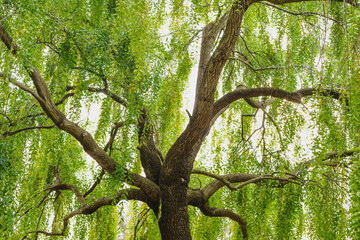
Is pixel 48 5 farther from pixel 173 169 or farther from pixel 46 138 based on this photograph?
pixel 173 169

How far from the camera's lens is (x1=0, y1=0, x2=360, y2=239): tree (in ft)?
8.71

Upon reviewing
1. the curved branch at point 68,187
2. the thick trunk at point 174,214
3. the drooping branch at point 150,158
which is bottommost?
the thick trunk at point 174,214

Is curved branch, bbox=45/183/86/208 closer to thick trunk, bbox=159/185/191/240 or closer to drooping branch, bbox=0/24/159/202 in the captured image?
drooping branch, bbox=0/24/159/202

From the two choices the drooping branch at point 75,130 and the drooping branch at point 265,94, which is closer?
the drooping branch at point 75,130

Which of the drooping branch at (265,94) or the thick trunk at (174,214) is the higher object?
the drooping branch at (265,94)

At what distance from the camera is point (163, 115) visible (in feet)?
11.6

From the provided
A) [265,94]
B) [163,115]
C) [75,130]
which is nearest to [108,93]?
[75,130]

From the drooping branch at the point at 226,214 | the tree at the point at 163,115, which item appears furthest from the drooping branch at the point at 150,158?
the drooping branch at the point at 226,214

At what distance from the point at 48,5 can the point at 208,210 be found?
86.7 inches

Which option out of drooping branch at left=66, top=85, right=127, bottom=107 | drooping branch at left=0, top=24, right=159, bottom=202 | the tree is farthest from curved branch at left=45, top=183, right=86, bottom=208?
drooping branch at left=66, top=85, right=127, bottom=107

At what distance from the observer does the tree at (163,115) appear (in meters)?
2.66

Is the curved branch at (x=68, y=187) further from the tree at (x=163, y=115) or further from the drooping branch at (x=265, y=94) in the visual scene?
the drooping branch at (x=265, y=94)

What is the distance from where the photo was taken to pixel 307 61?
12.5ft

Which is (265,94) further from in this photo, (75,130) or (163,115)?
(75,130)
